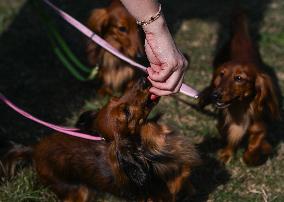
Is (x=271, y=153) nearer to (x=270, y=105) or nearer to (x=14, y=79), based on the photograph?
(x=270, y=105)

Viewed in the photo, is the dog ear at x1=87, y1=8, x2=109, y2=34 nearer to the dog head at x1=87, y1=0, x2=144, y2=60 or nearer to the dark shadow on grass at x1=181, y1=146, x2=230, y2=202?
the dog head at x1=87, y1=0, x2=144, y2=60

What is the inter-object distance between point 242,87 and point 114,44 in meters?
1.33

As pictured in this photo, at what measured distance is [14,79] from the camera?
5297 mm

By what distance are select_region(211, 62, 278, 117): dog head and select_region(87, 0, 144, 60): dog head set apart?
37.2 inches

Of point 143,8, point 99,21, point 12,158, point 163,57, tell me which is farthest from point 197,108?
point 143,8

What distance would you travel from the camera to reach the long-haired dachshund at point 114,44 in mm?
4723

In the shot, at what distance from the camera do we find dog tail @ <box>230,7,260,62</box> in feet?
14.7

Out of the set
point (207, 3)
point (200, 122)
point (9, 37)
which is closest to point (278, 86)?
point (200, 122)

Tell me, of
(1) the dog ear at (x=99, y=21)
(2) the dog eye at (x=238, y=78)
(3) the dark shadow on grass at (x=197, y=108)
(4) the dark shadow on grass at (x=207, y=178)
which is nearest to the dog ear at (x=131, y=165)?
(4) the dark shadow on grass at (x=207, y=178)

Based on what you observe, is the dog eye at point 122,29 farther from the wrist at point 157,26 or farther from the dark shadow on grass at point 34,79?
the wrist at point 157,26

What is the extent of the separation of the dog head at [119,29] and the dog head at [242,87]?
3.10 feet

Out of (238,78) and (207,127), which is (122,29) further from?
(238,78)

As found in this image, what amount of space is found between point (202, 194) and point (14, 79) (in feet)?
7.42

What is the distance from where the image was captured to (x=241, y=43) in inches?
184
